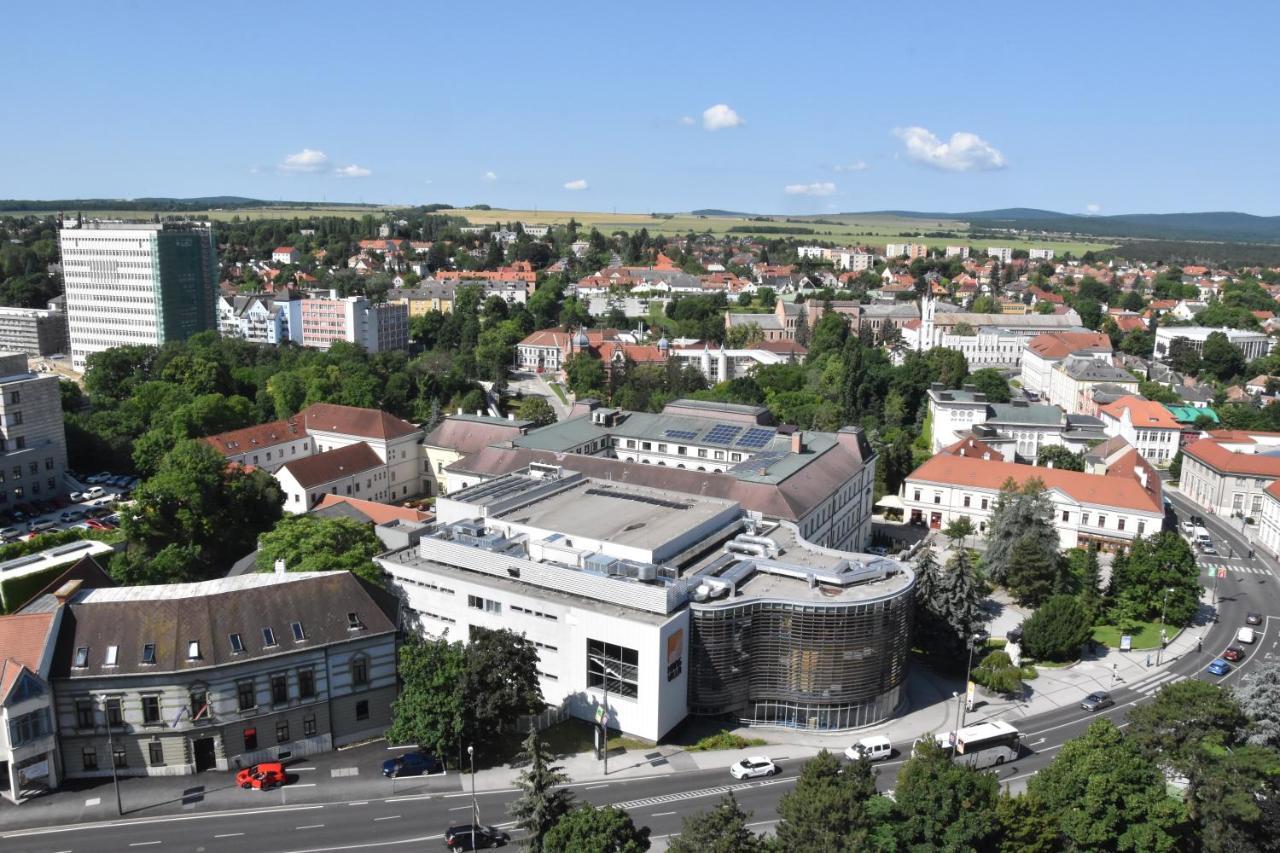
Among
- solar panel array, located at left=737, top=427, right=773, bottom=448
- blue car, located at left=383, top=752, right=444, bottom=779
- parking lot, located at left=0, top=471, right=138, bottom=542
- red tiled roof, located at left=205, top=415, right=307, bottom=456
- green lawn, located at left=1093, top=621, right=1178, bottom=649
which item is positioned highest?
solar panel array, located at left=737, top=427, right=773, bottom=448

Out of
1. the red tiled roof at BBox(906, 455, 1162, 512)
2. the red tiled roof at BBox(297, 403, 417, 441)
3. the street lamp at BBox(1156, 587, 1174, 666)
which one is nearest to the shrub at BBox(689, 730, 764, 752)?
the street lamp at BBox(1156, 587, 1174, 666)

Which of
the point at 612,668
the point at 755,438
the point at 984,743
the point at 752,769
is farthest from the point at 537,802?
the point at 755,438

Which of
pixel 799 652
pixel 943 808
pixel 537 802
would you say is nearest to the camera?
pixel 537 802

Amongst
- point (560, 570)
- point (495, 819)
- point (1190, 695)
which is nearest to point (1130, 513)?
point (1190, 695)

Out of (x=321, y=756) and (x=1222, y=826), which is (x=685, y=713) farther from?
(x=1222, y=826)

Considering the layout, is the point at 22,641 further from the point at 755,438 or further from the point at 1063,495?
the point at 1063,495

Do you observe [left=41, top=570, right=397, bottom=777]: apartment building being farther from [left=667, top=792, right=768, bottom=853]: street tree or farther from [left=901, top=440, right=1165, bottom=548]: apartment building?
[left=901, top=440, right=1165, bottom=548]: apartment building

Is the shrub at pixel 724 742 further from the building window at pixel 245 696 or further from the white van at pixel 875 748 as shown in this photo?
the building window at pixel 245 696
